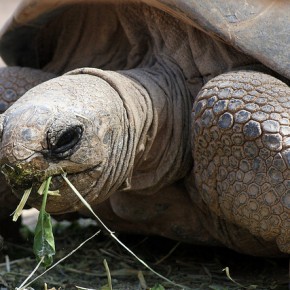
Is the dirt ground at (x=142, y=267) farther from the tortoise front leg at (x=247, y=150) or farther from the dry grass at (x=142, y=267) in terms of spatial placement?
the tortoise front leg at (x=247, y=150)

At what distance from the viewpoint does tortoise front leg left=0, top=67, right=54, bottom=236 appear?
4684 millimetres

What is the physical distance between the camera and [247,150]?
3.62 m

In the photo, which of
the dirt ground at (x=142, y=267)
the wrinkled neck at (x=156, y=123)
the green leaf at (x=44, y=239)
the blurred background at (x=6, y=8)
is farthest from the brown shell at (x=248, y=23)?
the blurred background at (x=6, y=8)

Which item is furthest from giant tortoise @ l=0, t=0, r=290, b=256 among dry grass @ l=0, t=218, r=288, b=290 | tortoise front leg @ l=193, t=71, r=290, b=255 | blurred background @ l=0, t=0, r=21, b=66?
blurred background @ l=0, t=0, r=21, b=66

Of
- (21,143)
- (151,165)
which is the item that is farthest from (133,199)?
(21,143)

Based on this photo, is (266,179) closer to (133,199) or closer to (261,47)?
(261,47)

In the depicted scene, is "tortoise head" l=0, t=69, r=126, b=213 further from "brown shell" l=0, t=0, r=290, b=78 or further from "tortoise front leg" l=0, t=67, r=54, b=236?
"tortoise front leg" l=0, t=67, r=54, b=236

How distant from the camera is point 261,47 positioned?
392 cm

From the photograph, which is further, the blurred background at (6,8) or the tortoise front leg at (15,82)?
the blurred background at (6,8)

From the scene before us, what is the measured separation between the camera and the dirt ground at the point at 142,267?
415 cm

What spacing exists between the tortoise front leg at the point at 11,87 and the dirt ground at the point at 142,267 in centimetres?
28

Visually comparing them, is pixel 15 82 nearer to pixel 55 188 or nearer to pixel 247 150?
pixel 55 188

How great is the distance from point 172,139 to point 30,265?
991mm

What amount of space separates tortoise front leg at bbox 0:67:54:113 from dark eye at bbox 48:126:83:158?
128 centimetres
